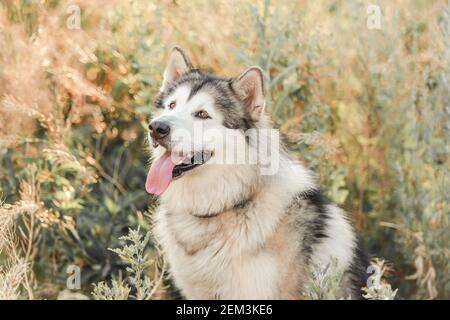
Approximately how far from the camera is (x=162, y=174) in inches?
148

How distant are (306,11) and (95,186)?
2034mm

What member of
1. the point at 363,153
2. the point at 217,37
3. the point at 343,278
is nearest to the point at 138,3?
the point at 217,37

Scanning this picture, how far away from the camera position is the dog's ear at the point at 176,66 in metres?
4.15

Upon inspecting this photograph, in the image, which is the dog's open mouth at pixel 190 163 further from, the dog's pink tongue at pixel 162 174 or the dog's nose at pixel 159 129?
the dog's nose at pixel 159 129

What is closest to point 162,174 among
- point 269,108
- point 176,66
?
point 176,66

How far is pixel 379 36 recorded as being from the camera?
17.2 feet

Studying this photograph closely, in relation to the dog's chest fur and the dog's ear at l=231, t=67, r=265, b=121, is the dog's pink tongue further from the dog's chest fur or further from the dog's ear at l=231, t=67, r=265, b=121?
the dog's ear at l=231, t=67, r=265, b=121

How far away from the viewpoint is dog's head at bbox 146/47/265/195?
365 centimetres

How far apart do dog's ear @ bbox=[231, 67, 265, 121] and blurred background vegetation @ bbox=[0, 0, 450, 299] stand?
84 centimetres

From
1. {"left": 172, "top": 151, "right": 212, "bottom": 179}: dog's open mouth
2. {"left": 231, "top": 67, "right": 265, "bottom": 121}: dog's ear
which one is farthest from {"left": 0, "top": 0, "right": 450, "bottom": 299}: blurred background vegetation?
{"left": 172, "top": 151, "right": 212, "bottom": 179}: dog's open mouth

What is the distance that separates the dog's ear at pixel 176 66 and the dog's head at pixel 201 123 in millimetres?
139

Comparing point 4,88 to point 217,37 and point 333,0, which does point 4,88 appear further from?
point 333,0

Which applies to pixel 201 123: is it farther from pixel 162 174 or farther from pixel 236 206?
pixel 236 206

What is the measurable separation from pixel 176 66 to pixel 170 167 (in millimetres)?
734
